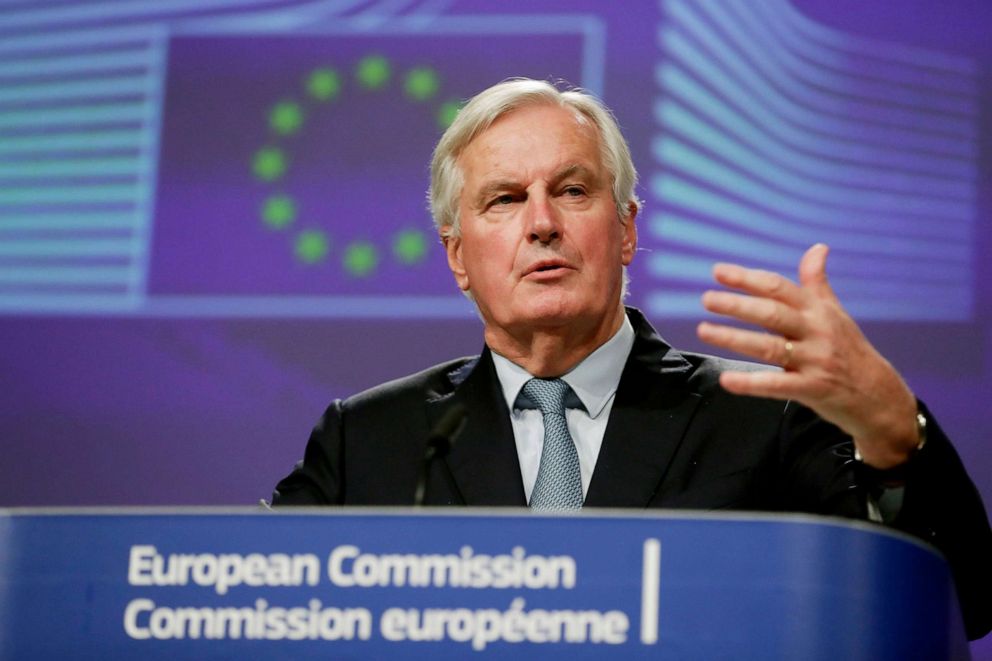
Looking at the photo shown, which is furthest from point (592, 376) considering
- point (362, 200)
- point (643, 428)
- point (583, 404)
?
point (362, 200)

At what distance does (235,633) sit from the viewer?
129cm

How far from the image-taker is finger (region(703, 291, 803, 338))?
1.46m

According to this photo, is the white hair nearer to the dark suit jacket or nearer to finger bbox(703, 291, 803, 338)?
the dark suit jacket

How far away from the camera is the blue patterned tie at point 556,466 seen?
2.13 metres

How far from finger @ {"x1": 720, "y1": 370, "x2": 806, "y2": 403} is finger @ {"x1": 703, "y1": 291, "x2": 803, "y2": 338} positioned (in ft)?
0.17

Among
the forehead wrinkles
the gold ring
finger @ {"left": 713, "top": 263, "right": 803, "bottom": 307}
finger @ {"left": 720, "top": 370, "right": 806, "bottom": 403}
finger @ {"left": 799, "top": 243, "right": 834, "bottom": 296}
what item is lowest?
finger @ {"left": 720, "top": 370, "right": 806, "bottom": 403}

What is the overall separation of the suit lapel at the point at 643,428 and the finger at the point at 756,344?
643 mm

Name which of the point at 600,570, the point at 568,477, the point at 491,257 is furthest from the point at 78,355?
the point at 600,570

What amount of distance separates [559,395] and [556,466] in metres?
0.17

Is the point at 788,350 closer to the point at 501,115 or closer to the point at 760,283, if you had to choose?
the point at 760,283

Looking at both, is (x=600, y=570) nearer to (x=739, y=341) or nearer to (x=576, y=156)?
(x=739, y=341)

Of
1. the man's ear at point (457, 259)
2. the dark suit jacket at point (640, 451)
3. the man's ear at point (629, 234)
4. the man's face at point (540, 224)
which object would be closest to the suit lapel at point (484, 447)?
the dark suit jacket at point (640, 451)

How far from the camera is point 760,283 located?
4.89 feet

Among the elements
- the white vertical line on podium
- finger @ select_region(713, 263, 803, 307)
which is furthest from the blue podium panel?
finger @ select_region(713, 263, 803, 307)
